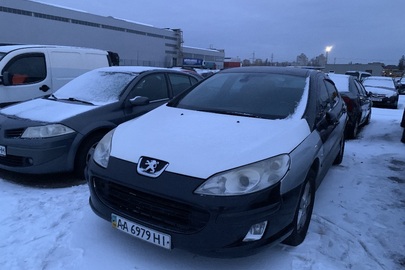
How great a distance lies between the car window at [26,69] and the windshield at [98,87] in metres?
1.95

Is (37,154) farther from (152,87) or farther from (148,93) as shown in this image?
(152,87)

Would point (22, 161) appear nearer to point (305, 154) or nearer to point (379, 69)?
point (305, 154)

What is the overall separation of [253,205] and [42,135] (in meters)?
2.92

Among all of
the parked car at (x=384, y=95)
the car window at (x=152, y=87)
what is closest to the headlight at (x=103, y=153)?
the car window at (x=152, y=87)

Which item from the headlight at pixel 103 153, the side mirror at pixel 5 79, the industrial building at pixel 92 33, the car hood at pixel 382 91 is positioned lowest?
the car hood at pixel 382 91

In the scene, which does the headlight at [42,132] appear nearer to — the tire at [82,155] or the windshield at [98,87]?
the tire at [82,155]

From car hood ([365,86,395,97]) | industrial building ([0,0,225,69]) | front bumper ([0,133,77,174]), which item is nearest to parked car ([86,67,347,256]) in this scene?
front bumper ([0,133,77,174])

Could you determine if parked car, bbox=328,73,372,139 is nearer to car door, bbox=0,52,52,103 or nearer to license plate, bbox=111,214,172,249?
license plate, bbox=111,214,172,249

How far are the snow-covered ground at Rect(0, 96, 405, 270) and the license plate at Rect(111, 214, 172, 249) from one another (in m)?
0.25

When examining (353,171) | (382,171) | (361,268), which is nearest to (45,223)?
(361,268)

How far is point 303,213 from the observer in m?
2.98

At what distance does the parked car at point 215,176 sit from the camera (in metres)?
2.31

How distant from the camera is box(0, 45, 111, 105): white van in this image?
643cm

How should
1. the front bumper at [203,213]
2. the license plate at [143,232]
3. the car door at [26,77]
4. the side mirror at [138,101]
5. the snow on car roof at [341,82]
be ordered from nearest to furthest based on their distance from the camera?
the front bumper at [203,213] → the license plate at [143,232] → the side mirror at [138,101] → the car door at [26,77] → the snow on car roof at [341,82]
